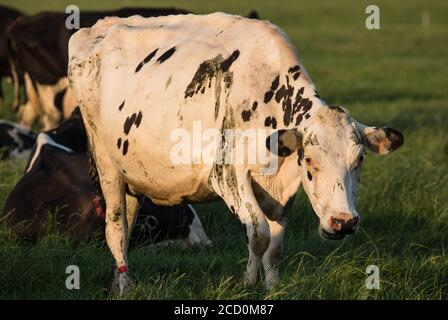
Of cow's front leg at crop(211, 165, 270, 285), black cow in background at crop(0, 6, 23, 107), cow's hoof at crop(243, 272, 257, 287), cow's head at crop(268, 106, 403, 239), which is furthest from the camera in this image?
black cow in background at crop(0, 6, 23, 107)

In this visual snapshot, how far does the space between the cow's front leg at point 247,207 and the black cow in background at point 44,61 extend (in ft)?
33.8

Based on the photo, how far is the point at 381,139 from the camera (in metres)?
7.41

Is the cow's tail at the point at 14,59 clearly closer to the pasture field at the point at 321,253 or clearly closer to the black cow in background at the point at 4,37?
the black cow in background at the point at 4,37

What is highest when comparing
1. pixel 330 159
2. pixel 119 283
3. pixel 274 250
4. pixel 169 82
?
pixel 169 82

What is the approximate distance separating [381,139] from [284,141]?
0.69m

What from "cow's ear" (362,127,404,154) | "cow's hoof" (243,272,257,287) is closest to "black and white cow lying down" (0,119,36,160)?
"cow's hoof" (243,272,257,287)

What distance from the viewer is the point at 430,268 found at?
8.49 meters

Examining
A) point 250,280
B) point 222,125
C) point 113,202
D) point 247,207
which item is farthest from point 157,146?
point 250,280

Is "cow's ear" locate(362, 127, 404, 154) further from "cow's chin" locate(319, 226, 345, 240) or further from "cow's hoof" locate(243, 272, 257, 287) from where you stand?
"cow's hoof" locate(243, 272, 257, 287)

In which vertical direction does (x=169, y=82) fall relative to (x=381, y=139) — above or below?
above

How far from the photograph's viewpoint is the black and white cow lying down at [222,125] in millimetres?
7188

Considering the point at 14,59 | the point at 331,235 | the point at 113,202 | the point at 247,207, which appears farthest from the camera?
the point at 14,59

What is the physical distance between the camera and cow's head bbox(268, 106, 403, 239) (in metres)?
7.02

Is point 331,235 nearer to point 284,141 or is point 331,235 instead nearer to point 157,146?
point 284,141
